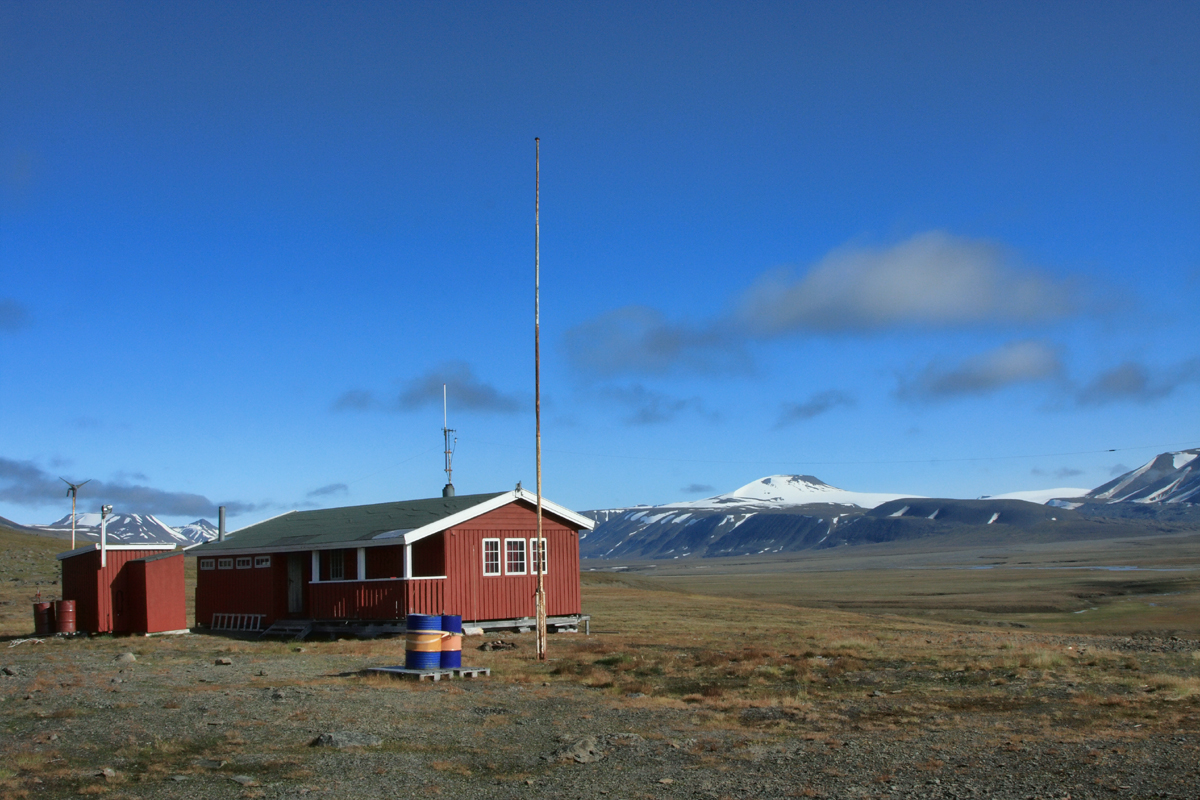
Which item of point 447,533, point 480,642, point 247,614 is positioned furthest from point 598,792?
point 247,614

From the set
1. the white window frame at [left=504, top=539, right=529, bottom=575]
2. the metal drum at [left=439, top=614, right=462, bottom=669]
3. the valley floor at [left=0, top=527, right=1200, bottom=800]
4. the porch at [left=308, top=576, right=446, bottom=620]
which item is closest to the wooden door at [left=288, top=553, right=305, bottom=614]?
the porch at [left=308, top=576, right=446, bottom=620]

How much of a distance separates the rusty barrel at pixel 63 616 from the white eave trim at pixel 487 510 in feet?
32.8

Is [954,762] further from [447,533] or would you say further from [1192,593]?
[1192,593]

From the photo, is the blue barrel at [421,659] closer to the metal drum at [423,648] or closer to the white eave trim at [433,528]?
the metal drum at [423,648]

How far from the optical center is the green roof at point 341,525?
30609 millimetres

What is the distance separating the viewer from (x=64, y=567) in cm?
3256

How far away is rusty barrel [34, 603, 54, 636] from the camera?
30156 mm

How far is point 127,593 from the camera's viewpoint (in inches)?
1211

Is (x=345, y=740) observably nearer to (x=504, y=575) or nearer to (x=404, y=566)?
(x=404, y=566)

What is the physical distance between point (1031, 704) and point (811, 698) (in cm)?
319

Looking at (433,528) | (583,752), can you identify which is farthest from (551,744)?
(433,528)

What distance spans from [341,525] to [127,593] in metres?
6.38

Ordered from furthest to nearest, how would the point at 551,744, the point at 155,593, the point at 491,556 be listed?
the point at 491,556 < the point at 155,593 < the point at 551,744

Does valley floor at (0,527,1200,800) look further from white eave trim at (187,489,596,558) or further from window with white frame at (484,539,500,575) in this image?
window with white frame at (484,539,500,575)
